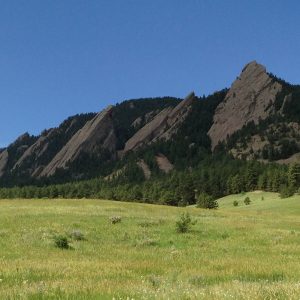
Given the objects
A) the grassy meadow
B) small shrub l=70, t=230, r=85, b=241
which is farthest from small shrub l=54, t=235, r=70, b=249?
small shrub l=70, t=230, r=85, b=241

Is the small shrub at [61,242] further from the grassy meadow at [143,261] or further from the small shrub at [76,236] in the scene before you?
the small shrub at [76,236]

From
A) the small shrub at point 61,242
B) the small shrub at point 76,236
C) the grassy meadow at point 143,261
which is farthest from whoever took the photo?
the small shrub at point 76,236

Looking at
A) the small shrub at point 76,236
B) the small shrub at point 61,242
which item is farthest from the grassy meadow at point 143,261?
the small shrub at point 61,242

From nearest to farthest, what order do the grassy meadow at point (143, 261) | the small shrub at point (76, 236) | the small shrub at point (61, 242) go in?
1. the grassy meadow at point (143, 261)
2. the small shrub at point (61, 242)
3. the small shrub at point (76, 236)

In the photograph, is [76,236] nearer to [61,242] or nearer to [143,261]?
[61,242]

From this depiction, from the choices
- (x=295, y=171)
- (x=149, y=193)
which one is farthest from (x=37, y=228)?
(x=149, y=193)

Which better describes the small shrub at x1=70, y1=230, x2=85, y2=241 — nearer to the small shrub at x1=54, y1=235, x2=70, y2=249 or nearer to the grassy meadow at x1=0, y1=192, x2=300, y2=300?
the grassy meadow at x1=0, y1=192, x2=300, y2=300

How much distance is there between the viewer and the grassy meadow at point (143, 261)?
31.8ft

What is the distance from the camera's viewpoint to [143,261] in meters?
17.4

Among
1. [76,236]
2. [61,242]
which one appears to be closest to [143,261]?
[61,242]

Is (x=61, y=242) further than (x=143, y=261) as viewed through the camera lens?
Yes

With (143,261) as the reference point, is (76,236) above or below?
above

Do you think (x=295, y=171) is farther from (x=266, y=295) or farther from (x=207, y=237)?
(x=266, y=295)

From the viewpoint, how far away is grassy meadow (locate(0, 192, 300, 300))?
381 inches
